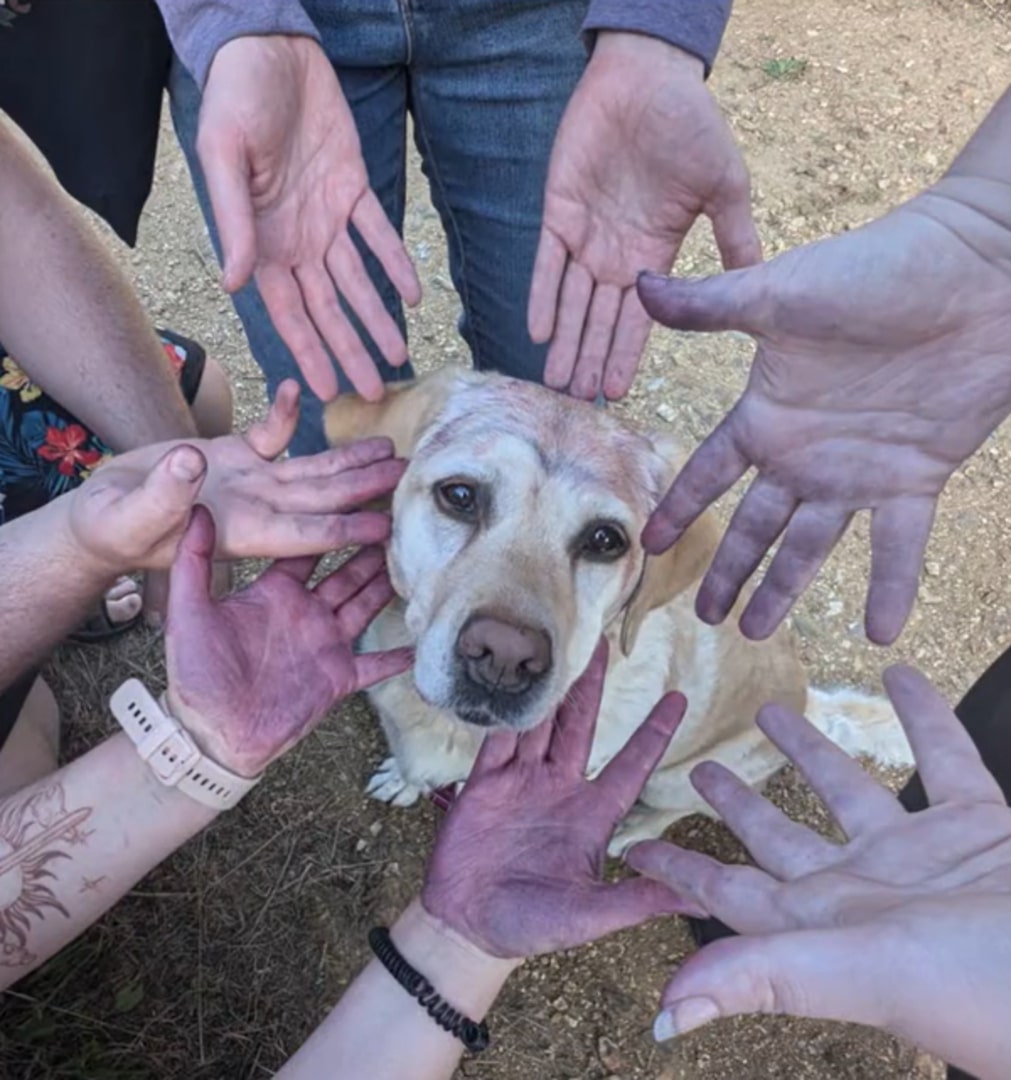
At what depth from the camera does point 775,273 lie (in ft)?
5.39

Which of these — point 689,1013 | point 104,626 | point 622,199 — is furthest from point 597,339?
point 104,626

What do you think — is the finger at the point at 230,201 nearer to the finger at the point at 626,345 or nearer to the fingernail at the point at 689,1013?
the finger at the point at 626,345

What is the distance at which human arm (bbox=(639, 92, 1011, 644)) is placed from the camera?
1627 millimetres

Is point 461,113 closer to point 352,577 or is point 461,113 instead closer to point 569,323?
point 569,323

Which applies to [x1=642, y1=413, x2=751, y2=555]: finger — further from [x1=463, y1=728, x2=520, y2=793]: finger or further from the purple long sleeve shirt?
the purple long sleeve shirt

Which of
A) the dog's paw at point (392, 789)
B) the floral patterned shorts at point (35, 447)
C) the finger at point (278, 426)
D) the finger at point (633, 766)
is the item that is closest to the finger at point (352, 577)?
the finger at point (278, 426)

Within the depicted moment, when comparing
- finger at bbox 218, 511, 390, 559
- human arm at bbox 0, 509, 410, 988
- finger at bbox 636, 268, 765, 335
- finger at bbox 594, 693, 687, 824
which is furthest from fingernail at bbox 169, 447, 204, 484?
finger at bbox 594, 693, 687, 824

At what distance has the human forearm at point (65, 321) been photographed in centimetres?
254

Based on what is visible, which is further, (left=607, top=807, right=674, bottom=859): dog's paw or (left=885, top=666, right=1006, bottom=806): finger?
(left=607, top=807, right=674, bottom=859): dog's paw

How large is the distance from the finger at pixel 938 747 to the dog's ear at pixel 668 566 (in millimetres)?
684

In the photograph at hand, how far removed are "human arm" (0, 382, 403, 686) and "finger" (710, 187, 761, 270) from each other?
33.1 inches

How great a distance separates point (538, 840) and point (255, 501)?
2.58 feet

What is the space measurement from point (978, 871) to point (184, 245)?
160 inches

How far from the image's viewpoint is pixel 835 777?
4.92 feet
